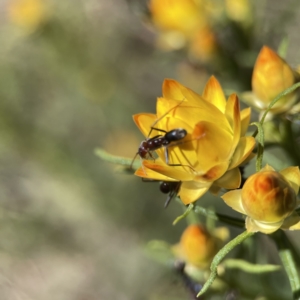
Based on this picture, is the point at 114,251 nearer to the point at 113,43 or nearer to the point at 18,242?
the point at 18,242

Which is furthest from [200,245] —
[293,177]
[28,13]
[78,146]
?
[78,146]

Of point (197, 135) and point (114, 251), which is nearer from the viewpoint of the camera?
point (197, 135)

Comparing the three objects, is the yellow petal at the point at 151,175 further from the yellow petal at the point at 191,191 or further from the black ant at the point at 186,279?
the black ant at the point at 186,279

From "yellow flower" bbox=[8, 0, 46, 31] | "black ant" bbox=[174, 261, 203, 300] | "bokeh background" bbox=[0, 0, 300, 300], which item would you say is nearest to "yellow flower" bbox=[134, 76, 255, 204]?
"black ant" bbox=[174, 261, 203, 300]

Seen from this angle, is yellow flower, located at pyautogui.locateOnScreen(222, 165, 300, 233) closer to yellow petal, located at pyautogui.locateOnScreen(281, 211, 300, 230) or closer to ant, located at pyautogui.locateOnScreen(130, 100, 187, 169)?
yellow petal, located at pyautogui.locateOnScreen(281, 211, 300, 230)

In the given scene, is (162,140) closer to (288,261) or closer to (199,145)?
(199,145)

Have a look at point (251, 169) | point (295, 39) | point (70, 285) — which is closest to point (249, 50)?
point (251, 169)

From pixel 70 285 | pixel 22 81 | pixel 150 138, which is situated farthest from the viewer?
pixel 22 81
